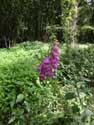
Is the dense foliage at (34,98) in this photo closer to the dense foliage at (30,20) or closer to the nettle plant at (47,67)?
the nettle plant at (47,67)

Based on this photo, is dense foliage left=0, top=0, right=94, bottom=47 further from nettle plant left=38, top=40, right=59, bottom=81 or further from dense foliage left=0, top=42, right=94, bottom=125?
nettle plant left=38, top=40, right=59, bottom=81

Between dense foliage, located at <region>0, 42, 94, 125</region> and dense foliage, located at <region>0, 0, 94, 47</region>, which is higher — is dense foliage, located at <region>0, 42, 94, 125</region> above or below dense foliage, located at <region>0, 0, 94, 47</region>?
above

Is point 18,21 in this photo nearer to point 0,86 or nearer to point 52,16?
point 52,16

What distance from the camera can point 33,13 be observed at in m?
13.9

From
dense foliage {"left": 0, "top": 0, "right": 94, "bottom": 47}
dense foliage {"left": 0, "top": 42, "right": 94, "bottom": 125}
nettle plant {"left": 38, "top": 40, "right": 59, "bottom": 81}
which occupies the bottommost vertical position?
dense foliage {"left": 0, "top": 0, "right": 94, "bottom": 47}

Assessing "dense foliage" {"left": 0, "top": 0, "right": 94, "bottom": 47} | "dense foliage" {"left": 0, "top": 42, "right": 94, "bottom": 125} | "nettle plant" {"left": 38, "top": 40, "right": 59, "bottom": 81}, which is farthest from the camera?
"dense foliage" {"left": 0, "top": 0, "right": 94, "bottom": 47}

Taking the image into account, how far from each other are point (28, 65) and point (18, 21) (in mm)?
9519

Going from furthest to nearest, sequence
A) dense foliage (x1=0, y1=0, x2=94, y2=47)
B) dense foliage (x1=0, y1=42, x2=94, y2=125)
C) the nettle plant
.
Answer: dense foliage (x1=0, y1=0, x2=94, y2=47), dense foliage (x1=0, y1=42, x2=94, y2=125), the nettle plant

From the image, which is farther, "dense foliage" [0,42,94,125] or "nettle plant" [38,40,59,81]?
"dense foliage" [0,42,94,125]

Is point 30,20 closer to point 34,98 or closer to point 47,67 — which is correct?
point 34,98

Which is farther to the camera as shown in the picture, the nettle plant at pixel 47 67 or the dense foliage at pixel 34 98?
the dense foliage at pixel 34 98

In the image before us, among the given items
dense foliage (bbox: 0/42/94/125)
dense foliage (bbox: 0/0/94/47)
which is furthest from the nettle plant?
dense foliage (bbox: 0/0/94/47)

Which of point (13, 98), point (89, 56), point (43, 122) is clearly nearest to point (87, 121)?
point (43, 122)

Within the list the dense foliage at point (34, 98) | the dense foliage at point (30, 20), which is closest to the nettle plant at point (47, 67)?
the dense foliage at point (34, 98)
